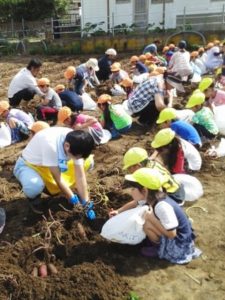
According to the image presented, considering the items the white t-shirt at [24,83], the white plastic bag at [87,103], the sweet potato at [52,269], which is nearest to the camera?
the sweet potato at [52,269]

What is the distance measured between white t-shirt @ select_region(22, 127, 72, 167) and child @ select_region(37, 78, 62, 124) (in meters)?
3.37

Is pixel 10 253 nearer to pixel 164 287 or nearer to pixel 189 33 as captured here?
pixel 164 287

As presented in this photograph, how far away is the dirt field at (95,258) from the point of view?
9.96 feet

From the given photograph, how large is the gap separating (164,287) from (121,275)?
1.17 ft

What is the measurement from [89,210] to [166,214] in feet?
3.46

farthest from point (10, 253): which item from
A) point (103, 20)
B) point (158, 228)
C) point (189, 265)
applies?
point (103, 20)

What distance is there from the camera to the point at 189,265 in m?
3.35

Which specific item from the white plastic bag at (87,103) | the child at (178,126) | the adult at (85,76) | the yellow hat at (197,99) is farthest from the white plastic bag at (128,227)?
the adult at (85,76)

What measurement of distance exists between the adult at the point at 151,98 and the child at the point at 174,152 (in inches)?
67.7

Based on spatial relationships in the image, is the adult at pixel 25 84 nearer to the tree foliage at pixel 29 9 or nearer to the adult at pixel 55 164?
the adult at pixel 55 164

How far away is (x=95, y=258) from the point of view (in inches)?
135

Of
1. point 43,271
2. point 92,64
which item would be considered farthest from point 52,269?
point 92,64

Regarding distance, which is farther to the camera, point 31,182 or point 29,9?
point 29,9

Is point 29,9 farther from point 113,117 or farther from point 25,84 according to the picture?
point 113,117
